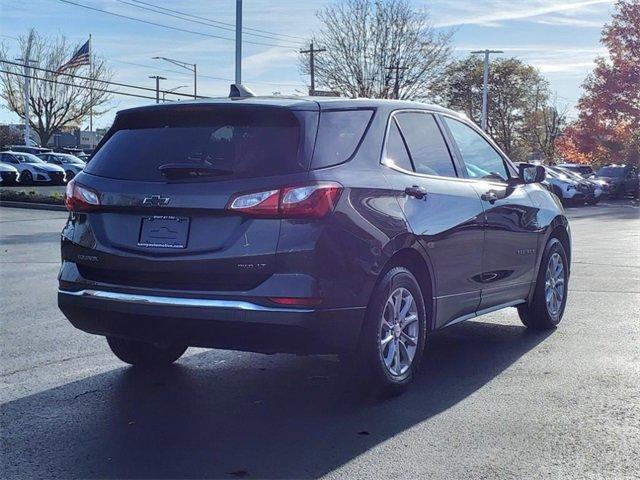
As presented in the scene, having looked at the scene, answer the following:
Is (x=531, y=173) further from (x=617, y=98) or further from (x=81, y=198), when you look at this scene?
(x=617, y=98)

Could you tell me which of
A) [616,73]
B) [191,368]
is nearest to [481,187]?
[191,368]

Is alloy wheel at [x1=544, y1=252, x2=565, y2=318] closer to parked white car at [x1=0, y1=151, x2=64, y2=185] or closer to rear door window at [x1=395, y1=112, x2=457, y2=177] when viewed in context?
rear door window at [x1=395, y1=112, x2=457, y2=177]

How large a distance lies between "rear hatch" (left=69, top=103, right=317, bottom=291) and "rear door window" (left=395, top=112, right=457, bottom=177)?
3.23 ft

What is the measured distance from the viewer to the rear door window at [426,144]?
5.57m

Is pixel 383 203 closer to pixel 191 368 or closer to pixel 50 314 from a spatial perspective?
pixel 191 368

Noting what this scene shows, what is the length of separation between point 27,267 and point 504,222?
7044mm

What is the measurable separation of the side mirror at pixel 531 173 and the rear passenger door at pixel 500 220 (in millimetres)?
68

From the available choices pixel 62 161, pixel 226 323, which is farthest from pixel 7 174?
pixel 226 323

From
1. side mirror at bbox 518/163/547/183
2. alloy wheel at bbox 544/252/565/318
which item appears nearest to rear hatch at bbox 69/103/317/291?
side mirror at bbox 518/163/547/183

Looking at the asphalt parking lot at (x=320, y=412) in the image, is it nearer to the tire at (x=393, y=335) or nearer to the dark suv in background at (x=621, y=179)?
the tire at (x=393, y=335)

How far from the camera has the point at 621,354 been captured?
6.32 metres

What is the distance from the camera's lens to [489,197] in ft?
20.5

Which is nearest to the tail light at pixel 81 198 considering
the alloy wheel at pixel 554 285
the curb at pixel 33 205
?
the alloy wheel at pixel 554 285

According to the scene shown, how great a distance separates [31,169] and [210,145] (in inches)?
1406
